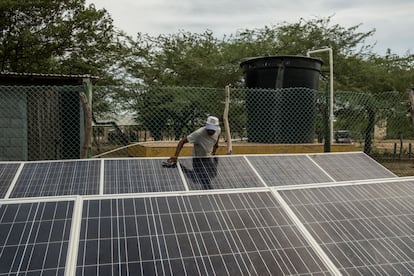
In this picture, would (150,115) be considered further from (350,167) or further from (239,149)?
(350,167)

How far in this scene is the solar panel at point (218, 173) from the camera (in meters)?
4.36

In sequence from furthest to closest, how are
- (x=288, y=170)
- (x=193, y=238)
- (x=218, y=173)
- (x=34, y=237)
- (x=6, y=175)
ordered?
(x=288, y=170) < (x=218, y=173) < (x=6, y=175) < (x=193, y=238) < (x=34, y=237)

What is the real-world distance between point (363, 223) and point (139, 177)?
236 centimetres

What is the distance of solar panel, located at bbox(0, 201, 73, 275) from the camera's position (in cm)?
240

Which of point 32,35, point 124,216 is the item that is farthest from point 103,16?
point 124,216

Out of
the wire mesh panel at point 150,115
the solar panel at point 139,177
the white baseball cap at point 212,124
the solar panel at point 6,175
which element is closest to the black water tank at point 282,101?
the wire mesh panel at point 150,115

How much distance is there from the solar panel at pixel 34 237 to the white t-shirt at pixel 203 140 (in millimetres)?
3335

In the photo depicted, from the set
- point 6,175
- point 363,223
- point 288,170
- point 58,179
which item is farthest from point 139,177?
point 363,223

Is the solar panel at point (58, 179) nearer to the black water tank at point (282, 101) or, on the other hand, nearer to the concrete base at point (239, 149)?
the concrete base at point (239, 149)

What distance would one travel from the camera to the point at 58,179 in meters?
4.40

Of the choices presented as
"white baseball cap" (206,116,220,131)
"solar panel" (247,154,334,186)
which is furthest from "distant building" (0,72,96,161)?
"solar panel" (247,154,334,186)

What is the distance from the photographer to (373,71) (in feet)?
56.6

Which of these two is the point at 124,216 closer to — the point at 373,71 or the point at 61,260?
the point at 61,260

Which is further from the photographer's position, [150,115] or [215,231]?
[150,115]
